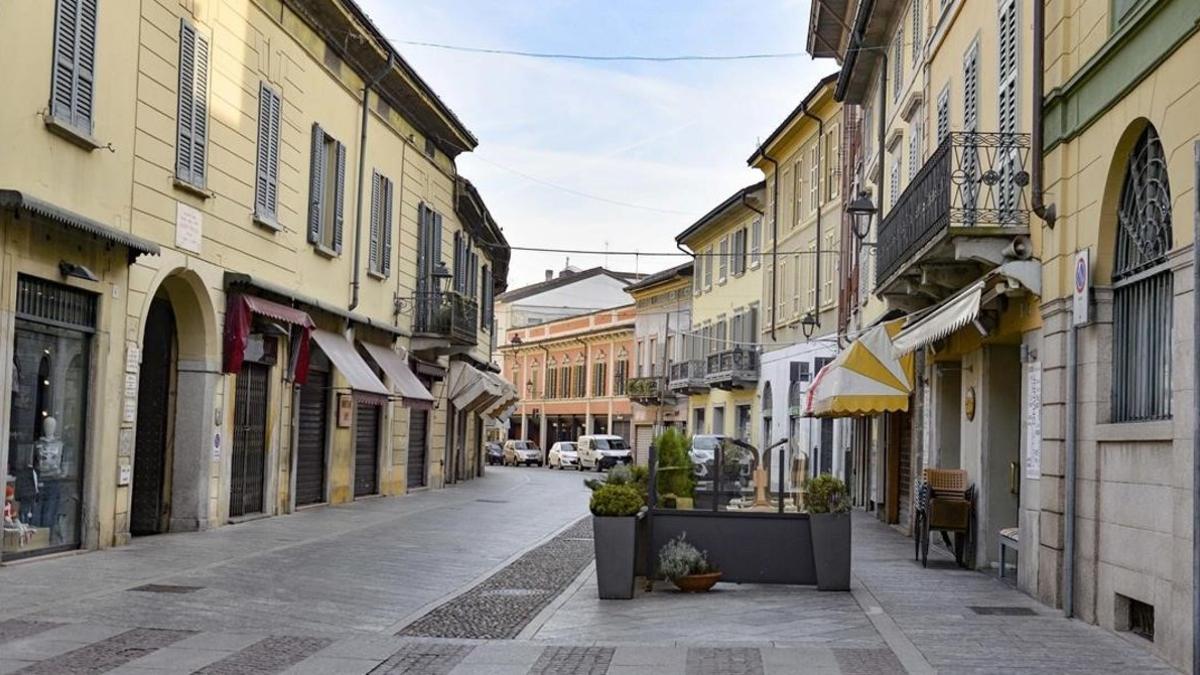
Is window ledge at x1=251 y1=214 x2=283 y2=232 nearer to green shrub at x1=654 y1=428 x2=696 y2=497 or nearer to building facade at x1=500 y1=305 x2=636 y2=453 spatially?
green shrub at x1=654 y1=428 x2=696 y2=497

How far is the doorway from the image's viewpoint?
18203 millimetres

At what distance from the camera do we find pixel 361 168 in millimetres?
25578

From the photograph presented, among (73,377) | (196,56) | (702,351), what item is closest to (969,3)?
(196,56)

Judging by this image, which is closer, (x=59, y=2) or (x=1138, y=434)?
(x=1138, y=434)

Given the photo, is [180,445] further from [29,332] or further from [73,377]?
[29,332]

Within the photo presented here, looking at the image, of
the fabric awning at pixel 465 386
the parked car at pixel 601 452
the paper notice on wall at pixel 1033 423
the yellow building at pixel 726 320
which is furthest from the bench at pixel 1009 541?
the parked car at pixel 601 452

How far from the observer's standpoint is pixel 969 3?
16.8 m

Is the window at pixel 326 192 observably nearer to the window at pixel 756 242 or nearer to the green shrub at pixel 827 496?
the green shrub at pixel 827 496

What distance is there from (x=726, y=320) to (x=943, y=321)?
37780 mm

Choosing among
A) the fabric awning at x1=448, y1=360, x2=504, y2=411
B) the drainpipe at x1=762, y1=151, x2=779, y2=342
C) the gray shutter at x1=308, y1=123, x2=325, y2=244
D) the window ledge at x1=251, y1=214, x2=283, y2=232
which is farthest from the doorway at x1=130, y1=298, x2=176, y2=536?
the drainpipe at x1=762, y1=151, x2=779, y2=342

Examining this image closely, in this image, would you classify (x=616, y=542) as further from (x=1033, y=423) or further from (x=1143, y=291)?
(x=1143, y=291)

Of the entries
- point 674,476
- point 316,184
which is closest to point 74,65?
point 674,476

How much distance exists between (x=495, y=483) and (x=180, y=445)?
22.4 m

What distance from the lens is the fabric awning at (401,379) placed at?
25953 millimetres
